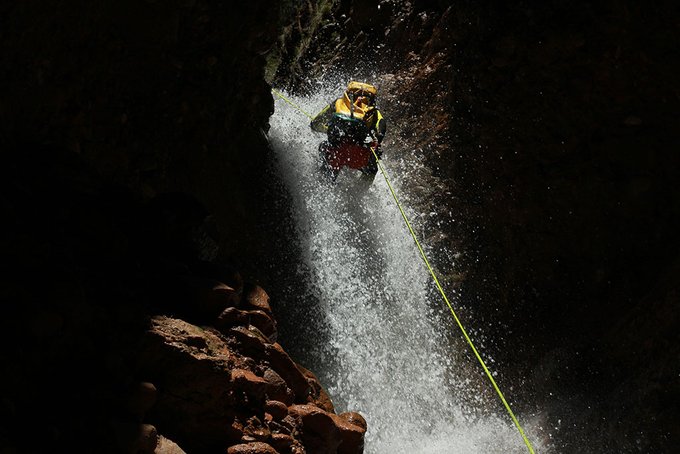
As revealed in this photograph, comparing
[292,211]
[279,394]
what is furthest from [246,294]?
[292,211]

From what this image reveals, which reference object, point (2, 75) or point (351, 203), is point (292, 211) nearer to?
point (351, 203)

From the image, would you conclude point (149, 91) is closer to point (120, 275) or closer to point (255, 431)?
point (120, 275)

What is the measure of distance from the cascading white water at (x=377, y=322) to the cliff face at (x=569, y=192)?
2.07ft

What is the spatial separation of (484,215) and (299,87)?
448 cm

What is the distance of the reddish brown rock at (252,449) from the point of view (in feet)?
10.9

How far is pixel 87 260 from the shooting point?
137 inches

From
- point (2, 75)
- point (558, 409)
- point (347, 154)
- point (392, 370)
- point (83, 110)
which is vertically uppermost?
point (2, 75)

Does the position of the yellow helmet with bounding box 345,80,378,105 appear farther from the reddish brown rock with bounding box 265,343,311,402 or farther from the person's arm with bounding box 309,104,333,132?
the reddish brown rock with bounding box 265,343,311,402

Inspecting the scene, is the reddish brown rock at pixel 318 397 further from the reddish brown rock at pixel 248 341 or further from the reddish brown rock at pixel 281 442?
the reddish brown rock at pixel 281 442

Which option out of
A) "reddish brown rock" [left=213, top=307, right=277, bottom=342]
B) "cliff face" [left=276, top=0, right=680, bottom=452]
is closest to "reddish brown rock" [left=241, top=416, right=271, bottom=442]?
"reddish brown rock" [left=213, top=307, right=277, bottom=342]

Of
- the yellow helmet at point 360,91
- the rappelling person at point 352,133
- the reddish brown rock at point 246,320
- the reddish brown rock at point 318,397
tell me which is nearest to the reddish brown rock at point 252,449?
the reddish brown rock at point 246,320

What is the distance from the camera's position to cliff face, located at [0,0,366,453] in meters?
2.79

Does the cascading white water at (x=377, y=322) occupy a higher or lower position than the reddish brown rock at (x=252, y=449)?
lower

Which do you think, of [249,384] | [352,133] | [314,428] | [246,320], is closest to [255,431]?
[249,384]
